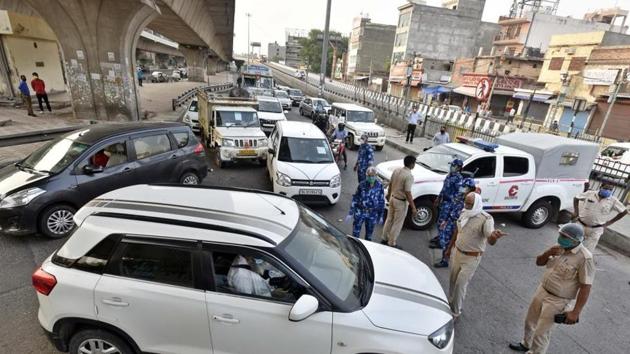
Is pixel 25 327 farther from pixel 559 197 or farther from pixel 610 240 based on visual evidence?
pixel 610 240

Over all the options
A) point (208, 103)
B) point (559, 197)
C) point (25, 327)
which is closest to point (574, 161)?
point (559, 197)

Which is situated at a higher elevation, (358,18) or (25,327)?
(358,18)

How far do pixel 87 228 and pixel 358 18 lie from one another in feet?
256

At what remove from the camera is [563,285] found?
322 centimetres

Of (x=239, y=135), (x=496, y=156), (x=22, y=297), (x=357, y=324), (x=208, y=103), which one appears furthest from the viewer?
(x=208, y=103)

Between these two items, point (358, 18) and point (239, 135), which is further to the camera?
point (358, 18)

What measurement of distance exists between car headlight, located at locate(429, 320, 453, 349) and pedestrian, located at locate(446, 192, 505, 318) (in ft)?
4.49

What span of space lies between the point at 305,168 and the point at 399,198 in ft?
8.18

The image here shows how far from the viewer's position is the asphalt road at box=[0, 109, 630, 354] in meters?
3.70

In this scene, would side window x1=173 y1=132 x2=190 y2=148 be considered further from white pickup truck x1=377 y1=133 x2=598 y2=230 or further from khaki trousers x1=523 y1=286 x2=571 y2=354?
khaki trousers x1=523 y1=286 x2=571 y2=354

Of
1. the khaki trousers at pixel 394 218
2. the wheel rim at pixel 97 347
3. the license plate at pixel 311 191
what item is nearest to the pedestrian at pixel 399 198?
the khaki trousers at pixel 394 218

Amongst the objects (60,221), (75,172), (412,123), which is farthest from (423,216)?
(412,123)

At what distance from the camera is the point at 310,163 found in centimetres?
747

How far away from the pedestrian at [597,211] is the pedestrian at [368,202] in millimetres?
3450
